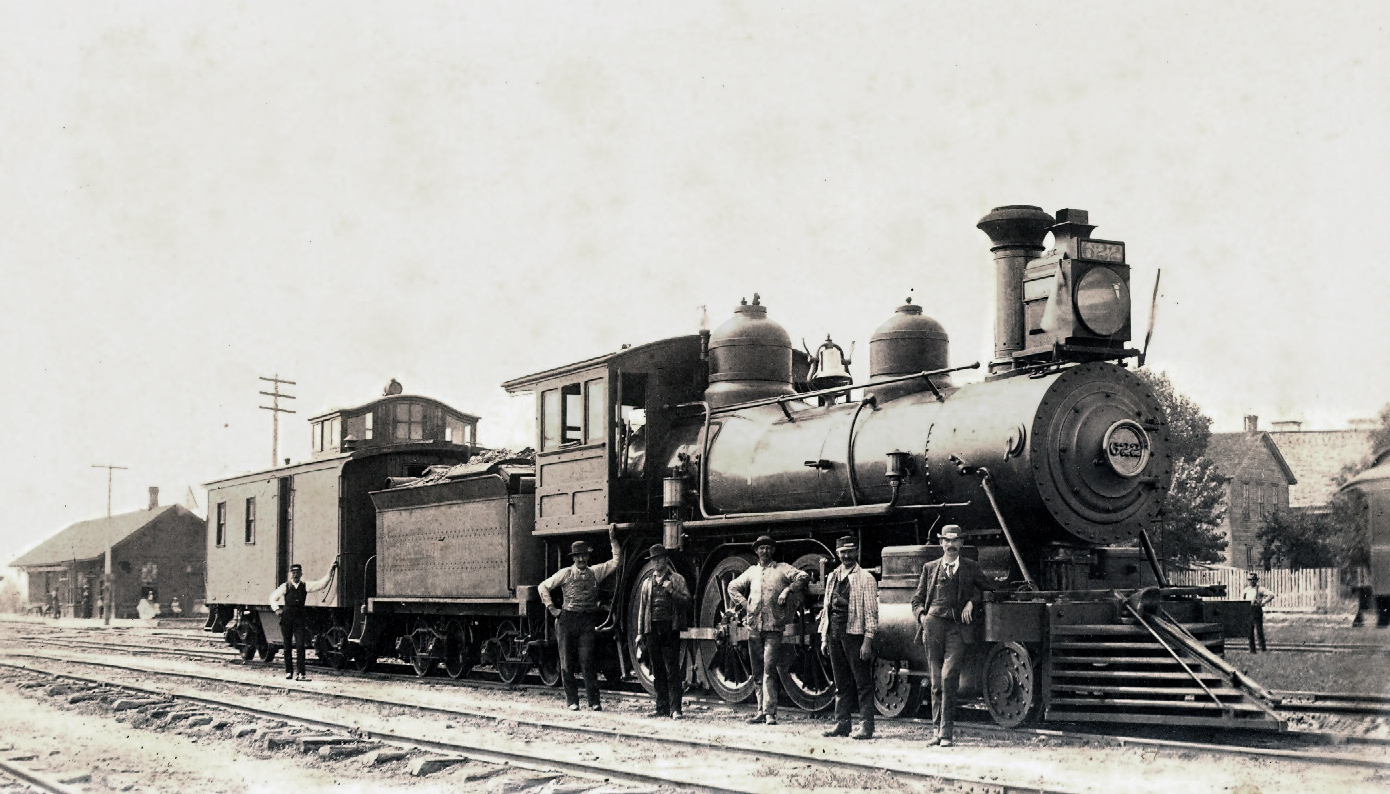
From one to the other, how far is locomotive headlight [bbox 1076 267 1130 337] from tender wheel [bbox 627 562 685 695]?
4.44 metres

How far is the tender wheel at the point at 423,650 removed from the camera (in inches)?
657

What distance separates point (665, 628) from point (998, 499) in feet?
10.4

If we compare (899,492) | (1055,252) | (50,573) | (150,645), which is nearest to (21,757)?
(899,492)

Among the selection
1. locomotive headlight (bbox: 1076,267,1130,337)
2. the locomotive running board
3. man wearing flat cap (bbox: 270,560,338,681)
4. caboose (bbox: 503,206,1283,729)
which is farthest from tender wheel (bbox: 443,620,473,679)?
locomotive headlight (bbox: 1076,267,1130,337)

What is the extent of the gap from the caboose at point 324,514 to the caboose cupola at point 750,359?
20.9 feet

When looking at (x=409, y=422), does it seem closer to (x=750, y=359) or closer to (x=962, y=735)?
(x=750, y=359)

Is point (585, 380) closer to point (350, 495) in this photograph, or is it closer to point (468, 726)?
point (468, 726)

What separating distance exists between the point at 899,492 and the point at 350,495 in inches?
398

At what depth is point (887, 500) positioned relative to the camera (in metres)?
10.9

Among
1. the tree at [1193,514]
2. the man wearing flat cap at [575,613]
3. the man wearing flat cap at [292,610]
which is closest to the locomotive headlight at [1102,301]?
the man wearing flat cap at [575,613]

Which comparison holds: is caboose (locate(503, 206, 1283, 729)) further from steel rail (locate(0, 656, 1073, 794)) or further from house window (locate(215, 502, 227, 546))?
house window (locate(215, 502, 227, 546))

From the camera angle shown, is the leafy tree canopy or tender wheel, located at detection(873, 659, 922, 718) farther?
the leafy tree canopy

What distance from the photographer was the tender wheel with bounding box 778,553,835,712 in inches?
435

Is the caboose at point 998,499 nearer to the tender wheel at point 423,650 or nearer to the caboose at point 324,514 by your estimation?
the tender wheel at point 423,650
